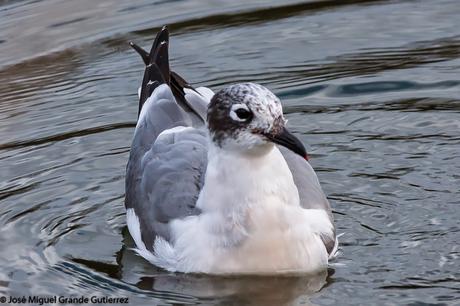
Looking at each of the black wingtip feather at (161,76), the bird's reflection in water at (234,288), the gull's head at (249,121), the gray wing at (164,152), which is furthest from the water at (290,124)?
the gull's head at (249,121)

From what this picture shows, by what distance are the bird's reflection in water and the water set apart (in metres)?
0.01

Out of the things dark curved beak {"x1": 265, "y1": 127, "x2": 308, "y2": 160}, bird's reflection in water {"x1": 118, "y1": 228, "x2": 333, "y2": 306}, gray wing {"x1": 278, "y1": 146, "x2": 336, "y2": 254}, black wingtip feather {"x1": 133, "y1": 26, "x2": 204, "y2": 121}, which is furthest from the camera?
black wingtip feather {"x1": 133, "y1": 26, "x2": 204, "y2": 121}

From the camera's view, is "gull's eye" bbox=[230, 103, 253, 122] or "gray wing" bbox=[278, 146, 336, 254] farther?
"gray wing" bbox=[278, 146, 336, 254]

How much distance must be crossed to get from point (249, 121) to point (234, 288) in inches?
39.9

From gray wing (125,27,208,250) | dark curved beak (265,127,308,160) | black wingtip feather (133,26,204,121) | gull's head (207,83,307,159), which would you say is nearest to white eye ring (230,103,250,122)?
gull's head (207,83,307,159)

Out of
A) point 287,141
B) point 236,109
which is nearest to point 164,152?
point 236,109

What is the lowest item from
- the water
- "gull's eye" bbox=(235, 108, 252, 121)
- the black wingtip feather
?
the water

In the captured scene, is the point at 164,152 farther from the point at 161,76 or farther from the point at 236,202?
the point at 161,76

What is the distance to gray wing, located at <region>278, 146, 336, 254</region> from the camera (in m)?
8.04

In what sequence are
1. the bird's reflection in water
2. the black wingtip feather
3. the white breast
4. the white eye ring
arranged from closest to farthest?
the white eye ring → the bird's reflection in water → the white breast → the black wingtip feather

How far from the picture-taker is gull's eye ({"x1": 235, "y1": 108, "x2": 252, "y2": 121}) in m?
7.35

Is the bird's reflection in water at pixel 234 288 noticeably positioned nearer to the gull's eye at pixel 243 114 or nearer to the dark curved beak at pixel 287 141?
the dark curved beak at pixel 287 141

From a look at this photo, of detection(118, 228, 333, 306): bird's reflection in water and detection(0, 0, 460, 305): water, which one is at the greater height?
detection(0, 0, 460, 305): water

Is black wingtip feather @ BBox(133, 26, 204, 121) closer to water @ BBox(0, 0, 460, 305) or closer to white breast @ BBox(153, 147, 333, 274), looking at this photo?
water @ BBox(0, 0, 460, 305)
